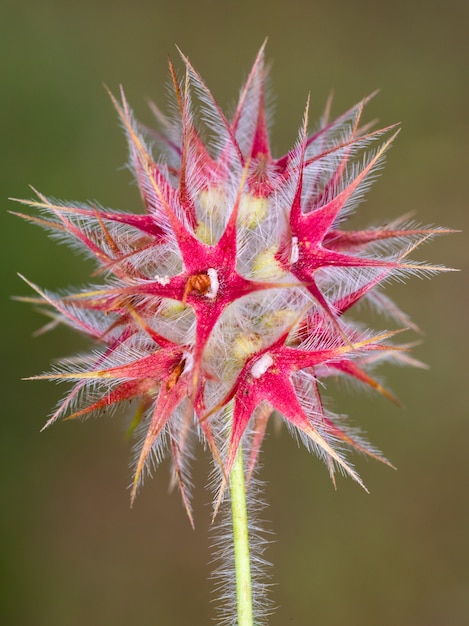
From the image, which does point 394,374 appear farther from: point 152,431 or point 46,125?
point 152,431

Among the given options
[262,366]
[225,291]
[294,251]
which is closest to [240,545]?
[262,366]

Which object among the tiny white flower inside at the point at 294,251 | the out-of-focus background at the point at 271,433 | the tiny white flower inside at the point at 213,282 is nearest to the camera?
the tiny white flower inside at the point at 213,282

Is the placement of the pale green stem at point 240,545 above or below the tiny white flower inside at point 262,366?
below

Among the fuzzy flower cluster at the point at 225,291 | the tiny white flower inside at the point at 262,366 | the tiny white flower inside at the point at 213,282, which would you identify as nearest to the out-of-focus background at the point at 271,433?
the fuzzy flower cluster at the point at 225,291

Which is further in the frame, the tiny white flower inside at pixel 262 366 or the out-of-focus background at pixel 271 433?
the out-of-focus background at pixel 271 433

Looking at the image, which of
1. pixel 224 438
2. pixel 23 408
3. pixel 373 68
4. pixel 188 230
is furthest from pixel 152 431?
pixel 373 68

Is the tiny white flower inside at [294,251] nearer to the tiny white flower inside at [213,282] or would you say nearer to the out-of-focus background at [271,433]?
the tiny white flower inside at [213,282]

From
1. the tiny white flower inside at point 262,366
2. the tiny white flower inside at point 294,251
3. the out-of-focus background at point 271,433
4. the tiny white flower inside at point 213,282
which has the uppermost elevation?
the out-of-focus background at point 271,433

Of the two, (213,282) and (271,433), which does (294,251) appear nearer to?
(213,282)
